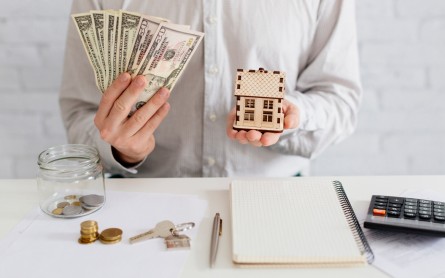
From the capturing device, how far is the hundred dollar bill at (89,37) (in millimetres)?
910

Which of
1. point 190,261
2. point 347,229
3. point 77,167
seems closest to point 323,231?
point 347,229

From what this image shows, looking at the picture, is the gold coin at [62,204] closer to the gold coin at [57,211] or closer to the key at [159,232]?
the gold coin at [57,211]

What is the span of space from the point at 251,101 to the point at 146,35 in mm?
215

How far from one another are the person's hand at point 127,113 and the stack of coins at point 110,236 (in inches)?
9.0

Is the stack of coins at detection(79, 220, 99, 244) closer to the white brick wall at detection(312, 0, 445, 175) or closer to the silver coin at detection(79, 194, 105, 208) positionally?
the silver coin at detection(79, 194, 105, 208)

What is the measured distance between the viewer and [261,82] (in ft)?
2.91

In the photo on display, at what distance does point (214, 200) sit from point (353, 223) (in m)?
0.23

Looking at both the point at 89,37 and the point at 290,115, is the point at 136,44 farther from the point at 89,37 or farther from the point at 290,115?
the point at 290,115

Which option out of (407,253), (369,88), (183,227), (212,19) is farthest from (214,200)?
(369,88)

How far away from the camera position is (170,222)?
79 cm

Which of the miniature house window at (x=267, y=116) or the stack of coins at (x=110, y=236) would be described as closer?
the stack of coins at (x=110, y=236)

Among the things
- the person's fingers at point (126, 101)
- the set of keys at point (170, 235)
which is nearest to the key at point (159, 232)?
the set of keys at point (170, 235)

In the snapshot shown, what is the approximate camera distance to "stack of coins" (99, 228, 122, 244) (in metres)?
0.74

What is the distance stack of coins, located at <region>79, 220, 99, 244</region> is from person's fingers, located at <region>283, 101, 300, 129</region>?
1.28 feet
